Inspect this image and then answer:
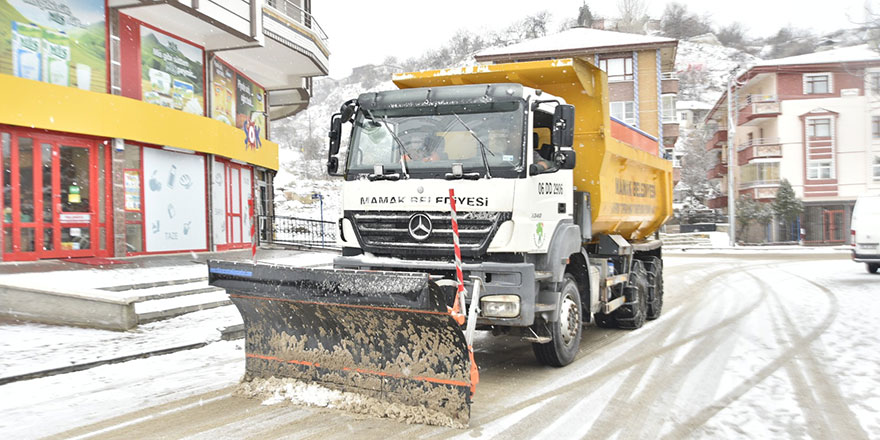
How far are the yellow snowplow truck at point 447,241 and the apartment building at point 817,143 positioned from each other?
43655mm

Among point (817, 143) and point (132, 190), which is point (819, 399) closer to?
point (132, 190)

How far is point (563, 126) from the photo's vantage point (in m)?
6.30

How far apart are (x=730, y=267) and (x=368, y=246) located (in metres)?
19.8

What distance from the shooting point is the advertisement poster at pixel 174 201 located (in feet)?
52.1

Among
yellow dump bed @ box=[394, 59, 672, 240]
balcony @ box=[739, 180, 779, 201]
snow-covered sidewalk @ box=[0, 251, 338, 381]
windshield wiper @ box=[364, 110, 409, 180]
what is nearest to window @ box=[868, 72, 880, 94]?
yellow dump bed @ box=[394, 59, 672, 240]

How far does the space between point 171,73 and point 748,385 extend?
620 inches

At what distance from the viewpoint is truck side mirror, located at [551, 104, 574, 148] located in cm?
629

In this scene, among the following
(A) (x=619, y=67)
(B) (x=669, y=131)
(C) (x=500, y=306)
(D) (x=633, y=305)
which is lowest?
(D) (x=633, y=305)

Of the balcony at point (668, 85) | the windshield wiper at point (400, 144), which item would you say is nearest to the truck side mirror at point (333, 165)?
the windshield wiper at point (400, 144)

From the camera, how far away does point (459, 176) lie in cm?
619

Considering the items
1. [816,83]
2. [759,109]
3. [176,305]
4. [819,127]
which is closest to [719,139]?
[759,109]

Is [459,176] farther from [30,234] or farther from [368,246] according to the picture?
[30,234]

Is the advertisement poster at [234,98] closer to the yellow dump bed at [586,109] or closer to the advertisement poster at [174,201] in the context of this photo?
the advertisement poster at [174,201]

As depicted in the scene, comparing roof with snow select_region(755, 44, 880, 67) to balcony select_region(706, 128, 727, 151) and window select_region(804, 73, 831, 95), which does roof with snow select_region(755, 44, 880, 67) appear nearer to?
window select_region(804, 73, 831, 95)
